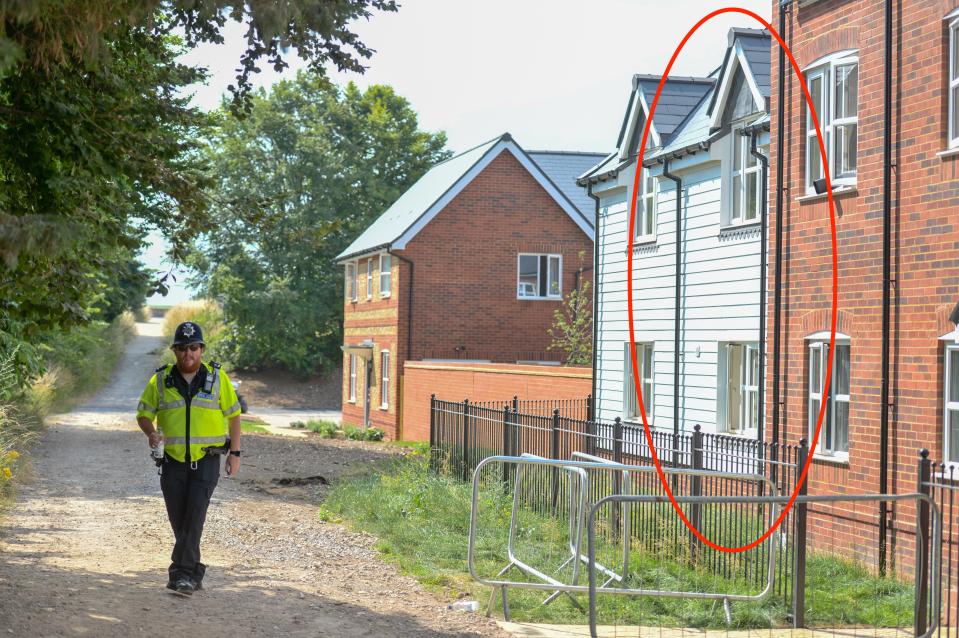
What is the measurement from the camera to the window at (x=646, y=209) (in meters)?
20.2

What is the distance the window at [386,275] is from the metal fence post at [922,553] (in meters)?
28.0

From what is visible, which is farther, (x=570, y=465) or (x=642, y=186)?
(x=642, y=186)

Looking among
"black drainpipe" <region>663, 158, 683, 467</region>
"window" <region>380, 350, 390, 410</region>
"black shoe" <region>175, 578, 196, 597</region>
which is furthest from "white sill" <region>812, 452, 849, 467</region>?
"window" <region>380, 350, 390, 410</region>

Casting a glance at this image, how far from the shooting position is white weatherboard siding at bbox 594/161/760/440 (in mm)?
17250

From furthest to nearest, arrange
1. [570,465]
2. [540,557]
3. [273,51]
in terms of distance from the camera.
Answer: [540,557]
[570,465]
[273,51]

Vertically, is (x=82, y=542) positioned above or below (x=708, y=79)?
below

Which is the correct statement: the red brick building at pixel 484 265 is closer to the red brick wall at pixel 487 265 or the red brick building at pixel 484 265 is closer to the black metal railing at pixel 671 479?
the red brick wall at pixel 487 265

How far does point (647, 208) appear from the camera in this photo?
67.5ft

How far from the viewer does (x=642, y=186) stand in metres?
20.8

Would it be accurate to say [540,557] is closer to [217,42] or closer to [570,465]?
[570,465]

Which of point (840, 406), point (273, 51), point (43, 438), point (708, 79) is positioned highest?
point (708, 79)

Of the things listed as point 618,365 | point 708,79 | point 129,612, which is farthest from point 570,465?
point 708,79

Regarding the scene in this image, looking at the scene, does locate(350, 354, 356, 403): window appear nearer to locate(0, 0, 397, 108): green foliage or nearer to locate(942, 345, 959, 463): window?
locate(942, 345, 959, 463): window

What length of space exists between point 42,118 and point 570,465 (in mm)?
4937
